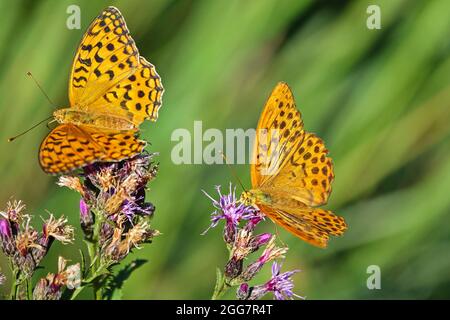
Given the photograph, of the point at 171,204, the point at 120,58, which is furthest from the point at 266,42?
the point at 120,58

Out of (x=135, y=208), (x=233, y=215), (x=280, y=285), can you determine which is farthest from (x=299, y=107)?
(x=135, y=208)

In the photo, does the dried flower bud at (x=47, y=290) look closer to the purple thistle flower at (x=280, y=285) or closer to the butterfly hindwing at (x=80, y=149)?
the butterfly hindwing at (x=80, y=149)

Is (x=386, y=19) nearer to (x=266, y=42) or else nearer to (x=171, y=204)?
(x=266, y=42)

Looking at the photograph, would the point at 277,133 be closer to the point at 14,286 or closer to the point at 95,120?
the point at 95,120
